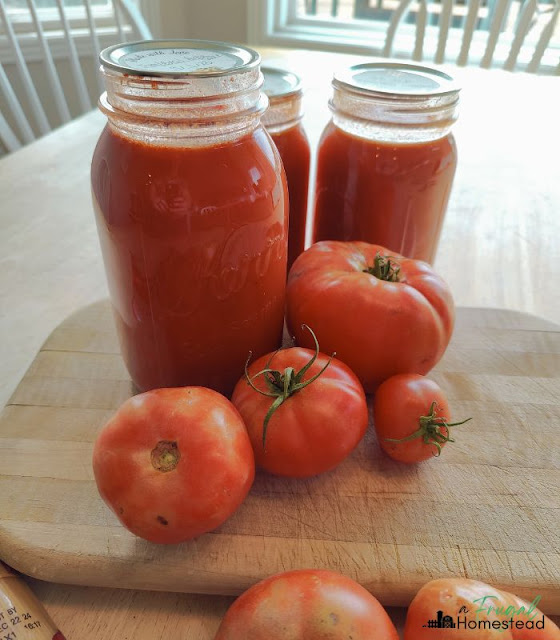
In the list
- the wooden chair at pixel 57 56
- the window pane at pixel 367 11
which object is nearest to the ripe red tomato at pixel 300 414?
the wooden chair at pixel 57 56

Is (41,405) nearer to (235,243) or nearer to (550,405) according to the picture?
(235,243)

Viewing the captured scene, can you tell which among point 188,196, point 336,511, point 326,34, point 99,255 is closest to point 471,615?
point 336,511

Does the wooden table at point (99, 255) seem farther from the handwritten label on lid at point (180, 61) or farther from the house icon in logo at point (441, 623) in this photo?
the handwritten label on lid at point (180, 61)

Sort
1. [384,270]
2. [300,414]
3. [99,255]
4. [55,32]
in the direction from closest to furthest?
[300,414]
[384,270]
[99,255]
[55,32]

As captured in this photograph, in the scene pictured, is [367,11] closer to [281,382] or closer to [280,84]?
[280,84]

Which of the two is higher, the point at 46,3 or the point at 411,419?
the point at 411,419

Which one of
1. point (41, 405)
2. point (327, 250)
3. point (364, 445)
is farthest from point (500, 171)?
point (41, 405)
